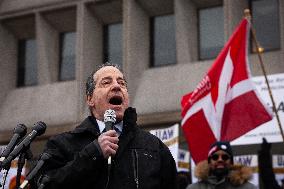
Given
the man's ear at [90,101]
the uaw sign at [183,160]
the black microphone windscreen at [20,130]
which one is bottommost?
the black microphone windscreen at [20,130]

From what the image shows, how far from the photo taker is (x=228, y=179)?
6414 mm

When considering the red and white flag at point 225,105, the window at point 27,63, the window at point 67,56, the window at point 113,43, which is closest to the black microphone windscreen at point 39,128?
the red and white flag at point 225,105

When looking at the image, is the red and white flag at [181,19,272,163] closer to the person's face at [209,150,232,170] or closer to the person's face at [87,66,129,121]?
the person's face at [209,150,232,170]

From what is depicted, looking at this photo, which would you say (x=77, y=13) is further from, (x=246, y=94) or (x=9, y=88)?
(x=246, y=94)

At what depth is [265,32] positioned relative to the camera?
1658 cm

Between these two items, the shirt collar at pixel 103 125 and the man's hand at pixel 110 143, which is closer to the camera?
the man's hand at pixel 110 143

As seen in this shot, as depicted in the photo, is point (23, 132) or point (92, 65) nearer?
point (23, 132)

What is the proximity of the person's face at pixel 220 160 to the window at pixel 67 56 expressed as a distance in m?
13.2

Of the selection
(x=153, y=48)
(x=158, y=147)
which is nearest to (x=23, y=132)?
(x=158, y=147)

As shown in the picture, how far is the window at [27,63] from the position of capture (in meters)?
20.7

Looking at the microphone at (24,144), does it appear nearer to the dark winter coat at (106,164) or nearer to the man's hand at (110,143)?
the dark winter coat at (106,164)

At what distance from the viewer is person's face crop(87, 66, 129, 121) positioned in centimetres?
359

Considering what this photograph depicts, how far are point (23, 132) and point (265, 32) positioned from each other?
13.5 meters

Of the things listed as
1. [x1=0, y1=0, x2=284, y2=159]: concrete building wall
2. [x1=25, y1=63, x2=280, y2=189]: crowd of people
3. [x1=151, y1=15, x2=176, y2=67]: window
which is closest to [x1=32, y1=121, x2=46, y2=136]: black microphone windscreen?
[x1=25, y1=63, x2=280, y2=189]: crowd of people
